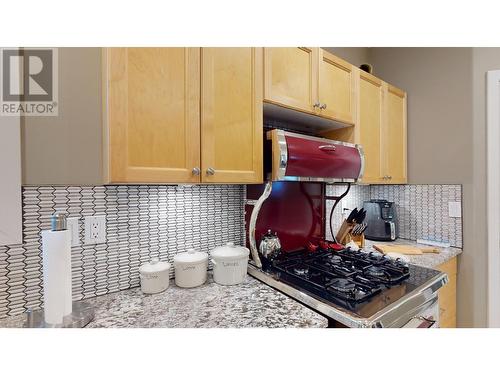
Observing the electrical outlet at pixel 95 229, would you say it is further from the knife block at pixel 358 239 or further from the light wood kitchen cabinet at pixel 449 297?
the light wood kitchen cabinet at pixel 449 297

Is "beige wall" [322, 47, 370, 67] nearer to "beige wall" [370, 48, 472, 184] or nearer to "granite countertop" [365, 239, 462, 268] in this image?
"beige wall" [370, 48, 472, 184]

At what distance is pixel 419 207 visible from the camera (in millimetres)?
2037

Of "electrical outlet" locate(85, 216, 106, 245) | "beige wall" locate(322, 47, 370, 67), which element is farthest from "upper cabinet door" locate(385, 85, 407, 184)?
"electrical outlet" locate(85, 216, 106, 245)

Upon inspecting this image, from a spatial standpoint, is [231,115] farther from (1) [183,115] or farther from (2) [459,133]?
(2) [459,133]

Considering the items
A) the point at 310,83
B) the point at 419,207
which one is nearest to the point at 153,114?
the point at 310,83

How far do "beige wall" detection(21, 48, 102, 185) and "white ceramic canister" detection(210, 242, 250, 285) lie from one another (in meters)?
0.63

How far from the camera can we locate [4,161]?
82cm

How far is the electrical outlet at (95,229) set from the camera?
0.97 metres

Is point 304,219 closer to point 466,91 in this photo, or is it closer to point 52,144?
point 52,144

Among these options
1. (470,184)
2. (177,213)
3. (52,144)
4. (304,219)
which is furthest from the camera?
(470,184)

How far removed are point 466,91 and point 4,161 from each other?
9.38 ft

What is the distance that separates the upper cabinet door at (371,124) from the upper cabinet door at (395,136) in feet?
0.42

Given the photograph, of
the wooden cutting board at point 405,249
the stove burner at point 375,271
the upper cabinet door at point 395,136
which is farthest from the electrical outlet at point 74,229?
the upper cabinet door at point 395,136
